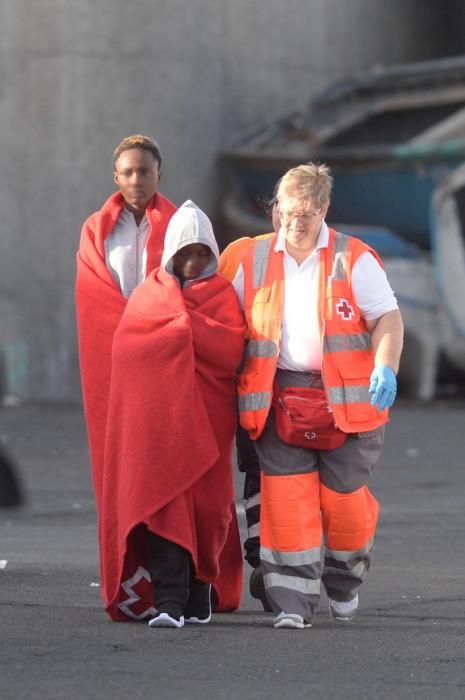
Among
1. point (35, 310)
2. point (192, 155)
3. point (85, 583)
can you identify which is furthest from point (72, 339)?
point (85, 583)

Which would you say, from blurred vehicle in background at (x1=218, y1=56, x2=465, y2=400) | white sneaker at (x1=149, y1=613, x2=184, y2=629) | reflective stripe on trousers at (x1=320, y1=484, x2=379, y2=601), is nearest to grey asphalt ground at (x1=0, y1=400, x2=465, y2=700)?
white sneaker at (x1=149, y1=613, x2=184, y2=629)

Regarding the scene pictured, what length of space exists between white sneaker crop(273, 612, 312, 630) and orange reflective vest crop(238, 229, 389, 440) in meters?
0.67

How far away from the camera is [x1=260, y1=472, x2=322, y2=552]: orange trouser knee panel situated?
6.71 meters

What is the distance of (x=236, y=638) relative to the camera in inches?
253

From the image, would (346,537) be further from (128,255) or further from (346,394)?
(128,255)

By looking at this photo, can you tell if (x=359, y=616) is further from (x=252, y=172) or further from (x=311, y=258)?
(x=252, y=172)

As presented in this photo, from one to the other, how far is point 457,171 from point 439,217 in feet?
2.02

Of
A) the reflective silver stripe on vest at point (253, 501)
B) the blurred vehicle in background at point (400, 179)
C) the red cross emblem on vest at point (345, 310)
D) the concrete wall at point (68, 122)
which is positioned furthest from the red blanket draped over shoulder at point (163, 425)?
the concrete wall at point (68, 122)

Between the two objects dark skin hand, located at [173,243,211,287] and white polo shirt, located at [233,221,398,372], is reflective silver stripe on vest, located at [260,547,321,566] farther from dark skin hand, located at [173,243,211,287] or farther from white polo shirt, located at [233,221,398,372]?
dark skin hand, located at [173,243,211,287]

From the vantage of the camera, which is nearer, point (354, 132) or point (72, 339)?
point (72, 339)

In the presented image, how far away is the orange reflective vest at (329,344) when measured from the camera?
263 inches

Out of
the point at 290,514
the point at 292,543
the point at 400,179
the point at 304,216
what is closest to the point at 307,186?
the point at 304,216

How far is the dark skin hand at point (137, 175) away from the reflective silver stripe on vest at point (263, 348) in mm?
741

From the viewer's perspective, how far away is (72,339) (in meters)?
23.1
